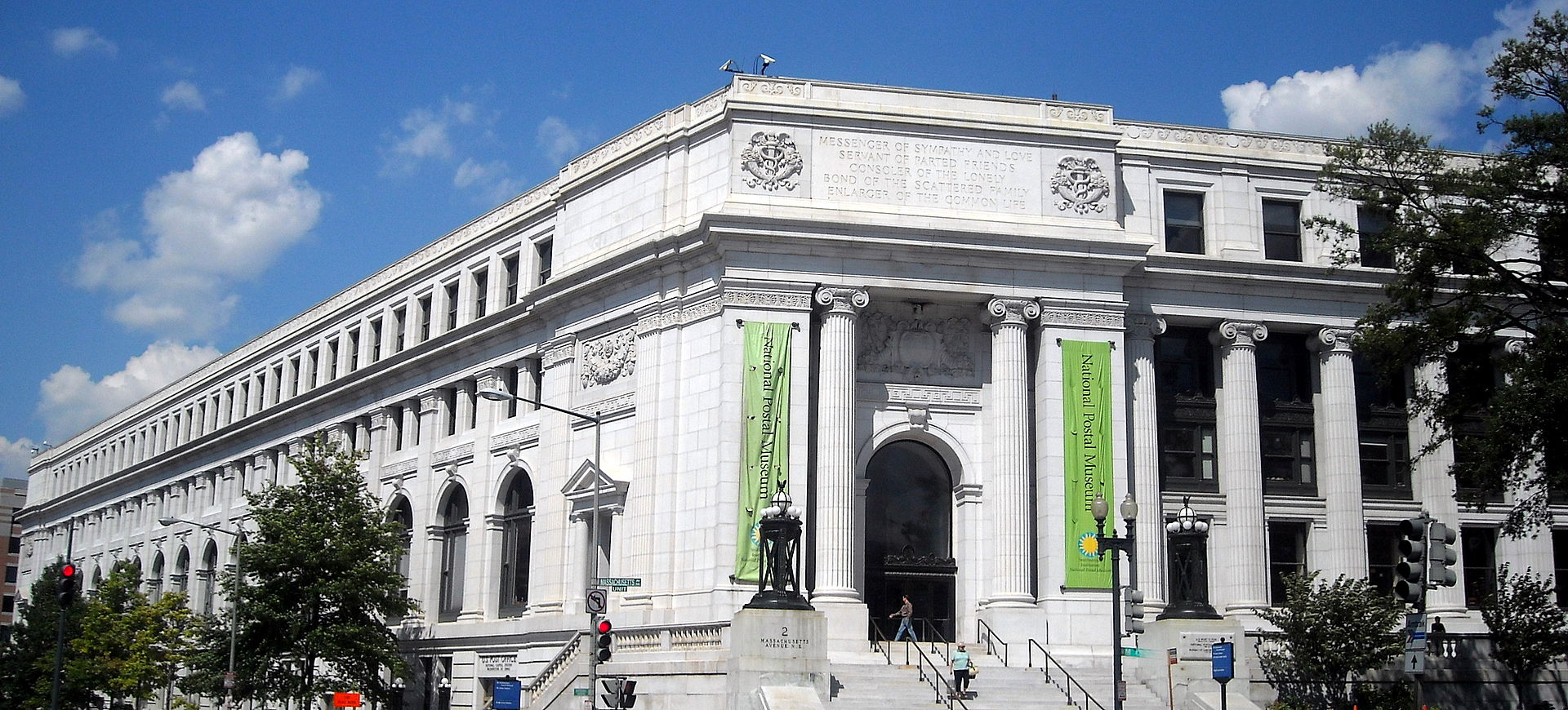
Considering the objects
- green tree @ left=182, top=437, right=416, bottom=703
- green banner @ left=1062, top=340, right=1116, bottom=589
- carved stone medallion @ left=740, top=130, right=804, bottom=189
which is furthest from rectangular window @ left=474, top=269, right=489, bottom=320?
green banner @ left=1062, top=340, right=1116, bottom=589

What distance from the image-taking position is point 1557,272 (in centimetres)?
3953

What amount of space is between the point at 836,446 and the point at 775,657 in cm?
941

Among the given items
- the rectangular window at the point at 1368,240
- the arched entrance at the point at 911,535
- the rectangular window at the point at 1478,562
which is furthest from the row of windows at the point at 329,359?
the rectangular window at the point at 1478,562

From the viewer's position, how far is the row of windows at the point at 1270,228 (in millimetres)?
52562

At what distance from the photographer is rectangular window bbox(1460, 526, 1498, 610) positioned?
169 feet

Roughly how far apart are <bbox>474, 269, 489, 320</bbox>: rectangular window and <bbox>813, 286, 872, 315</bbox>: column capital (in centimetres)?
2073

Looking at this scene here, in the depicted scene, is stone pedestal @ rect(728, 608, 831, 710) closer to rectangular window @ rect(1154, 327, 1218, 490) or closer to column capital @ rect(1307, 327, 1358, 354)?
rectangular window @ rect(1154, 327, 1218, 490)

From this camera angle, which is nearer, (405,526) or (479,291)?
(479,291)

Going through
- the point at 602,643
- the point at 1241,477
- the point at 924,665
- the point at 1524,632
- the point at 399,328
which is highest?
the point at 399,328

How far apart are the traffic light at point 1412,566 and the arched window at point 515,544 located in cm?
3879

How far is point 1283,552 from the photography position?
170 feet

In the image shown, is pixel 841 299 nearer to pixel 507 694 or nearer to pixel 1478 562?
pixel 507 694

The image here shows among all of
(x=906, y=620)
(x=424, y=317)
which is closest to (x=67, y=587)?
(x=906, y=620)

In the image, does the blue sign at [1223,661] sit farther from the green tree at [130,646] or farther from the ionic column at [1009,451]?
the green tree at [130,646]
